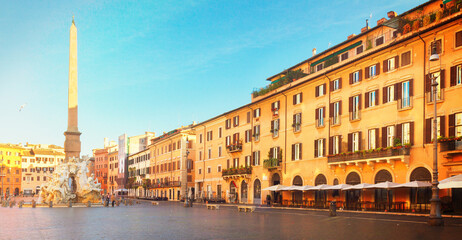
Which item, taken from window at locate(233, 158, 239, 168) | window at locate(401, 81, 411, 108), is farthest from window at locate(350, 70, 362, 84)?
window at locate(233, 158, 239, 168)

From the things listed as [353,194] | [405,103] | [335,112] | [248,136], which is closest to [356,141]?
[335,112]

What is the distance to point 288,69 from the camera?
51.7 m

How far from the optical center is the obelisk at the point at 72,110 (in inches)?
1969

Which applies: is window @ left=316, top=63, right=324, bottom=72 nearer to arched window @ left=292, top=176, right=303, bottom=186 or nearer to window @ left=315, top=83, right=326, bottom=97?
window @ left=315, top=83, right=326, bottom=97

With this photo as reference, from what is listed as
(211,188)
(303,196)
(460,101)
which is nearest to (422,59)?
(460,101)

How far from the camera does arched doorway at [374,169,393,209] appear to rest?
3441 cm

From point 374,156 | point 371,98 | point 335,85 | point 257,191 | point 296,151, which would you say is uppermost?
point 335,85

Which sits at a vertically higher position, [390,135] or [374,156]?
[390,135]

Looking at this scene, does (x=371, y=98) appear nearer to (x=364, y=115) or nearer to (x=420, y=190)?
(x=364, y=115)

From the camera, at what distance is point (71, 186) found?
52.5m

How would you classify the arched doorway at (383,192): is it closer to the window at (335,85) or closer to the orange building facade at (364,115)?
the orange building facade at (364,115)

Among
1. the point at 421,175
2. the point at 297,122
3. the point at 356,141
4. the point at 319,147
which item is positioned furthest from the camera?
the point at 297,122

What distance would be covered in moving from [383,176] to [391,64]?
27.8ft

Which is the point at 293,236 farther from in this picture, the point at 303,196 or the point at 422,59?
the point at 303,196
